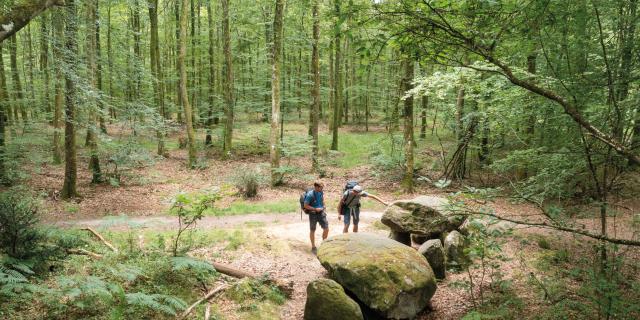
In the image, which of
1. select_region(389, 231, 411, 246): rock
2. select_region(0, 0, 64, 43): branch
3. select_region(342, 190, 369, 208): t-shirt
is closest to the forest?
select_region(0, 0, 64, 43): branch

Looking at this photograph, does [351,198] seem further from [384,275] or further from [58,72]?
[58,72]

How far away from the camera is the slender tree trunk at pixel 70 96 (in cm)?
1049

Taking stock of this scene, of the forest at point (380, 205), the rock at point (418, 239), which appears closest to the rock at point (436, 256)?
the forest at point (380, 205)

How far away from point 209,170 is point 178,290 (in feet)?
43.3

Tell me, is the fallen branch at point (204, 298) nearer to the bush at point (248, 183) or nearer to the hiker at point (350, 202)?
the hiker at point (350, 202)

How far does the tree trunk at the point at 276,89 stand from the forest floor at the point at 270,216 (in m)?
1.00

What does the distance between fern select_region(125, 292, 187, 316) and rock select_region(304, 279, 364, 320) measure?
7.23 feet

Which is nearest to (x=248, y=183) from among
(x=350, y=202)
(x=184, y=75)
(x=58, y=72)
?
(x=350, y=202)

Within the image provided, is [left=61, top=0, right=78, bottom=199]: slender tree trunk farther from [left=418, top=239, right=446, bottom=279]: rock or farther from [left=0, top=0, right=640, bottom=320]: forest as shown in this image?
[left=418, top=239, right=446, bottom=279]: rock

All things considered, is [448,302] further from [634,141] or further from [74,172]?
[74,172]

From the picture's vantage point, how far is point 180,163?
20688mm

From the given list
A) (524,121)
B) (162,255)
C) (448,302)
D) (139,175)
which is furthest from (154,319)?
(139,175)

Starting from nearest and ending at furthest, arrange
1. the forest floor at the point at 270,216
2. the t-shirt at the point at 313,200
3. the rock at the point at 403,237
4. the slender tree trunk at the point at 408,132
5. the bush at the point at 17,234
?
the bush at the point at 17,234, the forest floor at the point at 270,216, the t-shirt at the point at 313,200, the rock at the point at 403,237, the slender tree trunk at the point at 408,132

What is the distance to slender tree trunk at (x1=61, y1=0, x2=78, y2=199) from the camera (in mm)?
10492
